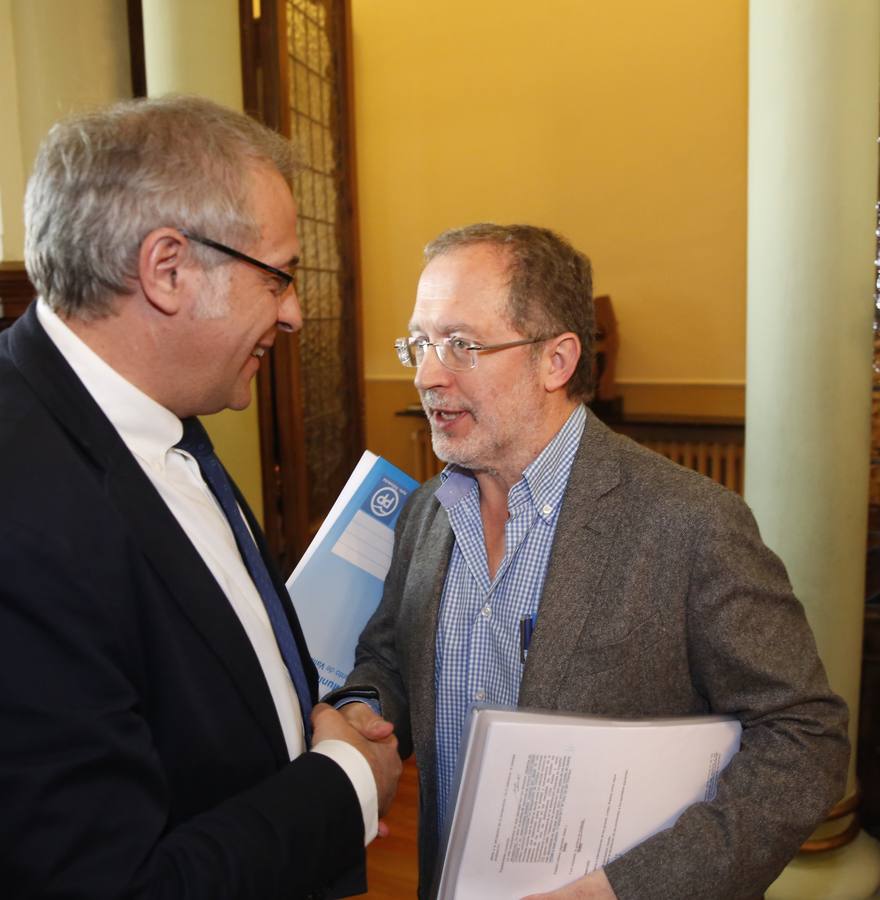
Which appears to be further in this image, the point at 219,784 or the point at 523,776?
the point at 523,776

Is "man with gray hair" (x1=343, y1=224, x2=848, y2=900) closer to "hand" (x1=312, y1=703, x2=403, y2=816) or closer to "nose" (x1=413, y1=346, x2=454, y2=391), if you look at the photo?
"nose" (x1=413, y1=346, x2=454, y2=391)

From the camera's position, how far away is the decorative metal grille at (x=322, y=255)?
4.38 meters

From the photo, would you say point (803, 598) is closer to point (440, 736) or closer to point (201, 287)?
point (440, 736)

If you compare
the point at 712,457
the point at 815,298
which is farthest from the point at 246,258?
the point at 712,457

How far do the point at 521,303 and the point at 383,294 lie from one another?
5.22 m

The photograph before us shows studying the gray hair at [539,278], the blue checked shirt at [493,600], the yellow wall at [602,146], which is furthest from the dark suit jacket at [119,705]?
the yellow wall at [602,146]

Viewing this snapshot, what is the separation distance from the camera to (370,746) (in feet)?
3.82

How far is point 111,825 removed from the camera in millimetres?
825

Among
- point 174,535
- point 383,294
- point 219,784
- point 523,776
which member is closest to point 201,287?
point 174,535

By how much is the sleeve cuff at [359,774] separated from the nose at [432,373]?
0.59 metres

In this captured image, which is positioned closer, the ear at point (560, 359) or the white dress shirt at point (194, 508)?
the white dress shirt at point (194, 508)

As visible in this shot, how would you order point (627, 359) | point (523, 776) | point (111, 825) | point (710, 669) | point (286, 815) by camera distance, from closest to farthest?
1. point (111, 825)
2. point (286, 815)
3. point (523, 776)
4. point (710, 669)
5. point (627, 359)

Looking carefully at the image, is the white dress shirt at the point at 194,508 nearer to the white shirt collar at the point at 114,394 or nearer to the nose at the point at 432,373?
the white shirt collar at the point at 114,394

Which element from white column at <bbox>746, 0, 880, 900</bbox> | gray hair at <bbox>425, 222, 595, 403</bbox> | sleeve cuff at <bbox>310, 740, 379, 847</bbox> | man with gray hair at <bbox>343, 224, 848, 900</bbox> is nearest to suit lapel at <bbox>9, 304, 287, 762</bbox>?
sleeve cuff at <bbox>310, 740, 379, 847</bbox>
